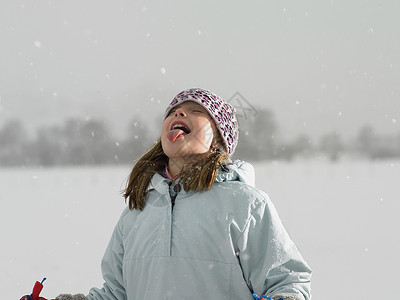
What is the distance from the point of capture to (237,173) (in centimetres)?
157

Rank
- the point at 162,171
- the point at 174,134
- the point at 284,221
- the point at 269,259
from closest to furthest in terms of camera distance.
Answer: the point at 269,259, the point at 174,134, the point at 162,171, the point at 284,221

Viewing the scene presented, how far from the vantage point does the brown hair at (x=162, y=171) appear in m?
1.51

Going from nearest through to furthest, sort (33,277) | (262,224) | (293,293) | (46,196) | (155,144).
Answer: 1. (293,293)
2. (262,224)
3. (155,144)
4. (33,277)
5. (46,196)

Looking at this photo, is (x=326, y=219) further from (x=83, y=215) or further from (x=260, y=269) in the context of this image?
(x=260, y=269)

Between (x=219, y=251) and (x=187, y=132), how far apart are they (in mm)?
396

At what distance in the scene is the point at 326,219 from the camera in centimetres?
784

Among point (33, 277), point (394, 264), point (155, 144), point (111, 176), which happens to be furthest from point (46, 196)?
point (155, 144)

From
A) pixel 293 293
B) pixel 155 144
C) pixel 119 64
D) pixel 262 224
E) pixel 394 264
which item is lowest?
pixel 394 264

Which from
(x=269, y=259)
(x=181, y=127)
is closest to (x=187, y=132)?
(x=181, y=127)

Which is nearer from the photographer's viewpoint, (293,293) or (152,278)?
(293,293)

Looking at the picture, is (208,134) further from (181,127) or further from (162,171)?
(162,171)

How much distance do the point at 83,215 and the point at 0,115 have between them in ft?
19.8

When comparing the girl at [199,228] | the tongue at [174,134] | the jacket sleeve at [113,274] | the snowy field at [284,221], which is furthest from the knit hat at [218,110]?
the snowy field at [284,221]

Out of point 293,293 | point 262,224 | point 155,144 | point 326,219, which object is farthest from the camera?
point 326,219
